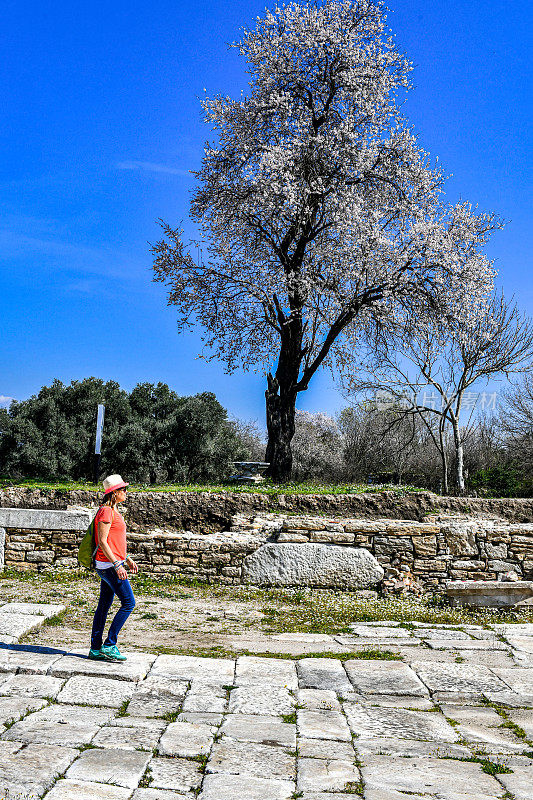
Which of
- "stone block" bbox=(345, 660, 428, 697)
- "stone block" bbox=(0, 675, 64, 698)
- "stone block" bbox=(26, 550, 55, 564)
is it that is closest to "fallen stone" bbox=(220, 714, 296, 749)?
"stone block" bbox=(345, 660, 428, 697)

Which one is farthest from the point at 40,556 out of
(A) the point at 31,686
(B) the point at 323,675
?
(B) the point at 323,675

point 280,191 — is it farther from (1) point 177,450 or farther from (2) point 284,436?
(1) point 177,450

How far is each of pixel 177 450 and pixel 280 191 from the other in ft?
31.8

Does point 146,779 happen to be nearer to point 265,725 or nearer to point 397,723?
point 265,725

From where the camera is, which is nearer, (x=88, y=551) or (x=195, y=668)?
(x=195, y=668)

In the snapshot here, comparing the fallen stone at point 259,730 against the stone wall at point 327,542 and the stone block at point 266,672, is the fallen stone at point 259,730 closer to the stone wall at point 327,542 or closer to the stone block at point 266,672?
the stone block at point 266,672

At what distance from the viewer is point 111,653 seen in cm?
592

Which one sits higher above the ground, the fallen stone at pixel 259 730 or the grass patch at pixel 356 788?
the fallen stone at pixel 259 730

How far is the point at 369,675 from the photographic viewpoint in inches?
237

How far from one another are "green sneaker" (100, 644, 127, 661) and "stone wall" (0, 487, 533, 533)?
4333 mm

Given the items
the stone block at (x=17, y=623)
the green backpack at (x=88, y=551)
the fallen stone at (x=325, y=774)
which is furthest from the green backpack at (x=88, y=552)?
the fallen stone at (x=325, y=774)

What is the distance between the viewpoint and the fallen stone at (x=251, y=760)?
398 cm

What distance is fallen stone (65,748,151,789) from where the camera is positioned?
375cm

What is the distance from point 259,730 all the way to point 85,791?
1.37 metres
